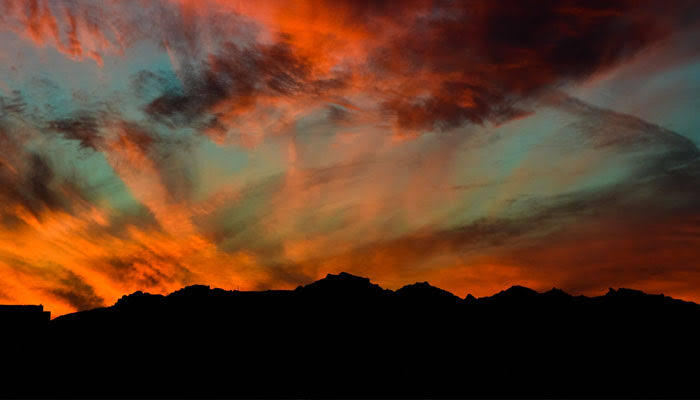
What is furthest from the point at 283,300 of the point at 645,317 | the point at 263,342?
the point at 645,317

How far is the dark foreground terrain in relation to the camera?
62.8m

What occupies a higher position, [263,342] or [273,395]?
[263,342]

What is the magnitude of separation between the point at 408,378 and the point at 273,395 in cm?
1743

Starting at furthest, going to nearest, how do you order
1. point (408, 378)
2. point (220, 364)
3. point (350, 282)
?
point (350, 282) → point (220, 364) → point (408, 378)

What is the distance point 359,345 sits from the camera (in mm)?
69188

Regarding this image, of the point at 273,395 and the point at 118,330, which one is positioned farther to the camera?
the point at 118,330

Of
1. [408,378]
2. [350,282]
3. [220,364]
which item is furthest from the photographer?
[350,282]

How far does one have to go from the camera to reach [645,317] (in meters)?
65.4

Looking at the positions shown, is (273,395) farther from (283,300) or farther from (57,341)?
(57,341)

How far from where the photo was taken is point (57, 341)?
70812mm

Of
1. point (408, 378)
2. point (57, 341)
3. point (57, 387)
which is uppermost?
point (57, 341)

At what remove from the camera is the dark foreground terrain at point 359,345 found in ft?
206

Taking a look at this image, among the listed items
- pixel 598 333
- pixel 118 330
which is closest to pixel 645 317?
pixel 598 333

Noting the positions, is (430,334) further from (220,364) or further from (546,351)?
(220,364)
